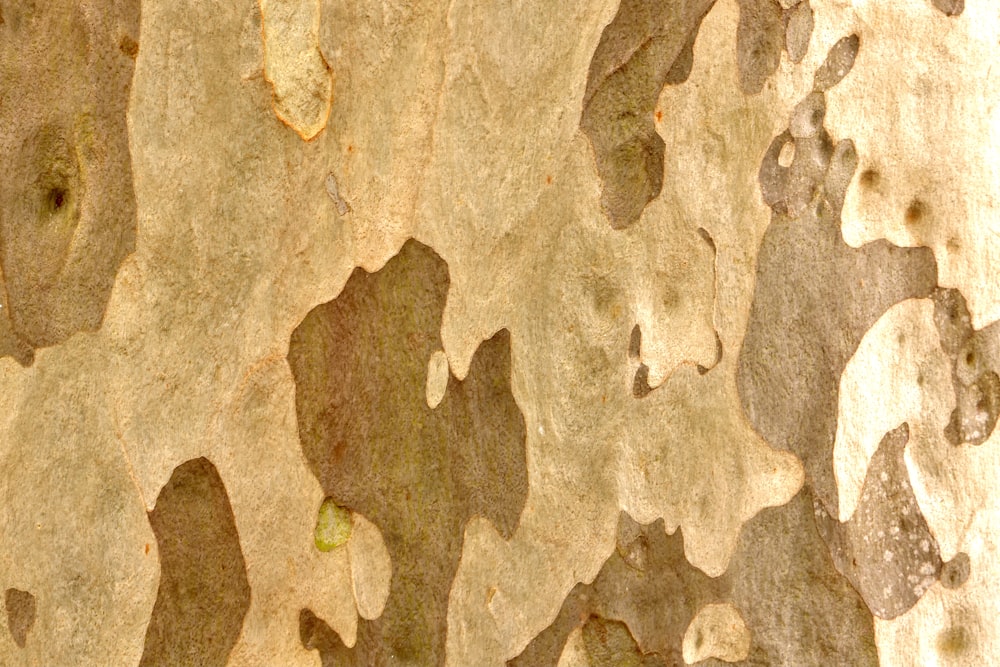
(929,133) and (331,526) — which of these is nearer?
(929,133)

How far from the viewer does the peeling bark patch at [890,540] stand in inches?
37.1

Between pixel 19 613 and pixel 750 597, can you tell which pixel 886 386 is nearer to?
pixel 750 597

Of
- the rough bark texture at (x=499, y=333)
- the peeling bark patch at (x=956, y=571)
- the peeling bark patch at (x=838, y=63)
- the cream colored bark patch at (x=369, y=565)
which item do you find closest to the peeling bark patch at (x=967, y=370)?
the rough bark texture at (x=499, y=333)

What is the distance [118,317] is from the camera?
99 cm

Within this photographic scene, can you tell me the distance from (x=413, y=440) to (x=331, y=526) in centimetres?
12

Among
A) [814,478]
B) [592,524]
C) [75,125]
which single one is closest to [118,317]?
[75,125]

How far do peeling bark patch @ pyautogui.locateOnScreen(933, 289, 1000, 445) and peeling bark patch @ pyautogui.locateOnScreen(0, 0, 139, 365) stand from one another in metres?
0.76

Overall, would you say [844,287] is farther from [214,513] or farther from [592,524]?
[214,513]

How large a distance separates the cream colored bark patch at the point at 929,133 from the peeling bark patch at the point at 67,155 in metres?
0.67

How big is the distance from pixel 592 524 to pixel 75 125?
64cm

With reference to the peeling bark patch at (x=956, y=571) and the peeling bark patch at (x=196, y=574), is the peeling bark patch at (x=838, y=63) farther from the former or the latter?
the peeling bark patch at (x=196, y=574)

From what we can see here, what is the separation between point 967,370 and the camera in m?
0.93

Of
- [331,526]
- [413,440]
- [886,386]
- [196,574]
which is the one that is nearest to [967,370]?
[886,386]

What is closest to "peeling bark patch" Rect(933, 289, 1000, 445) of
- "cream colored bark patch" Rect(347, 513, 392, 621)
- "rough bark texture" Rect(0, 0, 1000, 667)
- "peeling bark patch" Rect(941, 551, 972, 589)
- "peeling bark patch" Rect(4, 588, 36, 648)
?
"rough bark texture" Rect(0, 0, 1000, 667)
